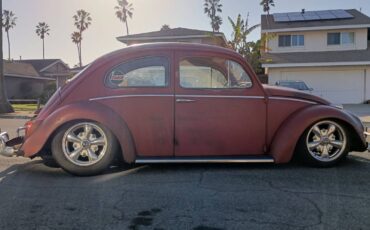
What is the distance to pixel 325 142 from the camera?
18.0 feet

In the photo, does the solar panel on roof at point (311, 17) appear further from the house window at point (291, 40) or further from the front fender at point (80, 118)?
the front fender at point (80, 118)

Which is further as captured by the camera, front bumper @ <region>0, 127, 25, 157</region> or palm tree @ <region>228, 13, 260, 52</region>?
palm tree @ <region>228, 13, 260, 52</region>

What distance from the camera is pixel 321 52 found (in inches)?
1126

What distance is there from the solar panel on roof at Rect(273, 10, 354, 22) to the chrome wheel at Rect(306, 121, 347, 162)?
25.7 metres

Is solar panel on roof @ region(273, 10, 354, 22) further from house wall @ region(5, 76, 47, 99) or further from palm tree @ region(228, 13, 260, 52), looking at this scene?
house wall @ region(5, 76, 47, 99)

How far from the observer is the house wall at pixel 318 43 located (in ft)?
93.9

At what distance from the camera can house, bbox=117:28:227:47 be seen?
28531 mm

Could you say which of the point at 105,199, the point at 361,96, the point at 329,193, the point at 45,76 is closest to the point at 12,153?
the point at 105,199

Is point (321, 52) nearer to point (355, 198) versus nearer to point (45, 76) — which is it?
point (355, 198)

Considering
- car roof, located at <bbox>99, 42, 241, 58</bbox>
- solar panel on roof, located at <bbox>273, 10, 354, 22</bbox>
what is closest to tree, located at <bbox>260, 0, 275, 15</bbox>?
solar panel on roof, located at <bbox>273, 10, 354, 22</bbox>

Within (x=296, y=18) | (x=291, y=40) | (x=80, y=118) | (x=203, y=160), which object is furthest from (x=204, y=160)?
(x=296, y=18)

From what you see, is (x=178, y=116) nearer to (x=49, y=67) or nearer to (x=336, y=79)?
(x=336, y=79)

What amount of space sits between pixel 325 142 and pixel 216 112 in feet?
5.24

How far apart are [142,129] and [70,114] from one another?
3.11 feet
